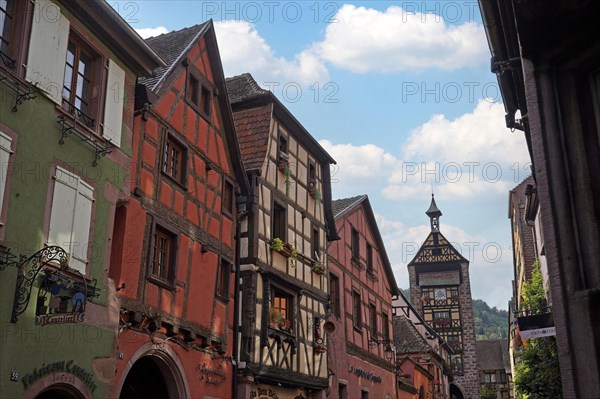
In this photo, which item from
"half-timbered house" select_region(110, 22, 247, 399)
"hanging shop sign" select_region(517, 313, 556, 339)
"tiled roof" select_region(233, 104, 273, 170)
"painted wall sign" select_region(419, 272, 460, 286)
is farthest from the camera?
"painted wall sign" select_region(419, 272, 460, 286)

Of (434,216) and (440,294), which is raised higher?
(434,216)

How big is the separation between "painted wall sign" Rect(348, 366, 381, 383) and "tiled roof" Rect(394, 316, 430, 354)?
1282cm

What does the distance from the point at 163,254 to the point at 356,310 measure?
12.3 metres

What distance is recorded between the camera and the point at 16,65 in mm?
9992

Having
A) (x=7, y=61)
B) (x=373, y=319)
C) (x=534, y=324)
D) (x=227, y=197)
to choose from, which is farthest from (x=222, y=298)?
(x=373, y=319)

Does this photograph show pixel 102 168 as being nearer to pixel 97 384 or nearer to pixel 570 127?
pixel 97 384

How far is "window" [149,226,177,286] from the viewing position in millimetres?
13477

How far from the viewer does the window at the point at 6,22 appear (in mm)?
9891

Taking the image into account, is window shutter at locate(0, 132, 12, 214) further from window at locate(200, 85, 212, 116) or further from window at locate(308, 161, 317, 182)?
window at locate(308, 161, 317, 182)

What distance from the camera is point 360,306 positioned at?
82.6 feet

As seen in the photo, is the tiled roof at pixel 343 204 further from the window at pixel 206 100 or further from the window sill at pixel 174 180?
the window sill at pixel 174 180

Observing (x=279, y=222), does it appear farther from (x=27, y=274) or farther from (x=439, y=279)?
(x=439, y=279)

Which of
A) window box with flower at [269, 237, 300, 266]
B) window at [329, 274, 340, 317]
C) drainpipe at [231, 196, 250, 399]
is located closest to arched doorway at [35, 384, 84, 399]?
drainpipe at [231, 196, 250, 399]

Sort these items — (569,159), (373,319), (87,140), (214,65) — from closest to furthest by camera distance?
(569,159), (87,140), (214,65), (373,319)
